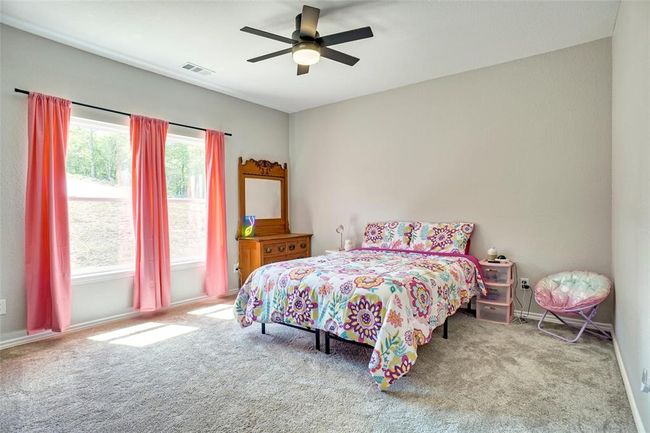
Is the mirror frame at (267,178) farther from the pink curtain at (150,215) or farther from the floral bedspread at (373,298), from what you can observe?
the floral bedspread at (373,298)

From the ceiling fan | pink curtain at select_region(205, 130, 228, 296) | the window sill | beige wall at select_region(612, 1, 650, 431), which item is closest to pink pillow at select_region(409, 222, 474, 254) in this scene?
beige wall at select_region(612, 1, 650, 431)

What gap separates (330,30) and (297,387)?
3.03 meters

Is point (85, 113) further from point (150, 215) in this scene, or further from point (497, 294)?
point (497, 294)

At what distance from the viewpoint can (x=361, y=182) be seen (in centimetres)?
506

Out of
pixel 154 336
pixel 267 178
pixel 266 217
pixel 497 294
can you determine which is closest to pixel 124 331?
pixel 154 336

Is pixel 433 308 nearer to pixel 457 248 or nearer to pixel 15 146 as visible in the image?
pixel 457 248

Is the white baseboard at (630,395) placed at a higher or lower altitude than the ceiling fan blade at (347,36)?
lower

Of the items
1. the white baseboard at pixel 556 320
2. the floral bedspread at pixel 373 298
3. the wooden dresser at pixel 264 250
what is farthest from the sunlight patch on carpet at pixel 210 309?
the white baseboard at pixel 556 320

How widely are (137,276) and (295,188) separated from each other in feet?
9.25

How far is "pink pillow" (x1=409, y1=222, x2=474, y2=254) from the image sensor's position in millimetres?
3951

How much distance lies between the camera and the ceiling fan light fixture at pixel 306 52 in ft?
9.14

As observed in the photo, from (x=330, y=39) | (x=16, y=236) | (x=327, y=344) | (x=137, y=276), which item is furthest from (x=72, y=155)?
(x=327, y=344)

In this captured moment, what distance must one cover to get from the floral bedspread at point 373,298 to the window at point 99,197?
5.46ft

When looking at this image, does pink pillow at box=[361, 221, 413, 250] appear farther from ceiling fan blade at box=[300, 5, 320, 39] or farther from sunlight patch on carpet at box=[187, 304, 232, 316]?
ceiling fan blade at box=[300, 5, 320, 39]
